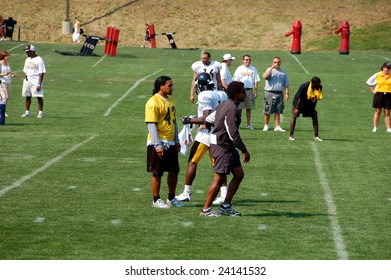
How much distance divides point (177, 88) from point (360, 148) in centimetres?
1488

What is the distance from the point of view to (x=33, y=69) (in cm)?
2697

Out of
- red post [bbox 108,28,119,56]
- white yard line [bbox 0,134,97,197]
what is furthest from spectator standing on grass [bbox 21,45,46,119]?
red post [bbox 108,28,119,56]

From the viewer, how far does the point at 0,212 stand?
45.6 feet

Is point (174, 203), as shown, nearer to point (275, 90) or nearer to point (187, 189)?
point (187, 189)

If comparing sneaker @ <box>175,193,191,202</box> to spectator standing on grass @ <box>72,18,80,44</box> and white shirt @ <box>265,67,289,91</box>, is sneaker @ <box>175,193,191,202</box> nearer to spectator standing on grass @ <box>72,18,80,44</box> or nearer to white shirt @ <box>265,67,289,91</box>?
white shirt @ <box>265,67,289,91</box>

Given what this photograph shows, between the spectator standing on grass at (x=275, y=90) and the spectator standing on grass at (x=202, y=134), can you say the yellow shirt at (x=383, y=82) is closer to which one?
the spectator standing on grass at (x=275, y=90)

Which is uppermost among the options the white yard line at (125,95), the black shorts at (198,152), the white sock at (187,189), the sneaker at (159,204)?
the black shorts at (198,152)

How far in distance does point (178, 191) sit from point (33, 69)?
11.8 meters

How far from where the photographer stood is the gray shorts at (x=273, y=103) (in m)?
25.8

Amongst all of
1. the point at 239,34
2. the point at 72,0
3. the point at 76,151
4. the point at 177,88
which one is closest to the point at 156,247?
the point at 76,151

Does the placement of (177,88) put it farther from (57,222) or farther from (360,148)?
(57,222)

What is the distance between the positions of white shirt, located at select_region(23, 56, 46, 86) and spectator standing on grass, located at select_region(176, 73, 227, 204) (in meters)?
12.2

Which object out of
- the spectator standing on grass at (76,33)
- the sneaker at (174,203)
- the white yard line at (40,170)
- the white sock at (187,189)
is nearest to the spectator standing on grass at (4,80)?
the white yard line at (40,170)

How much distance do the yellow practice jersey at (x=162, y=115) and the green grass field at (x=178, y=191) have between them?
108cm
